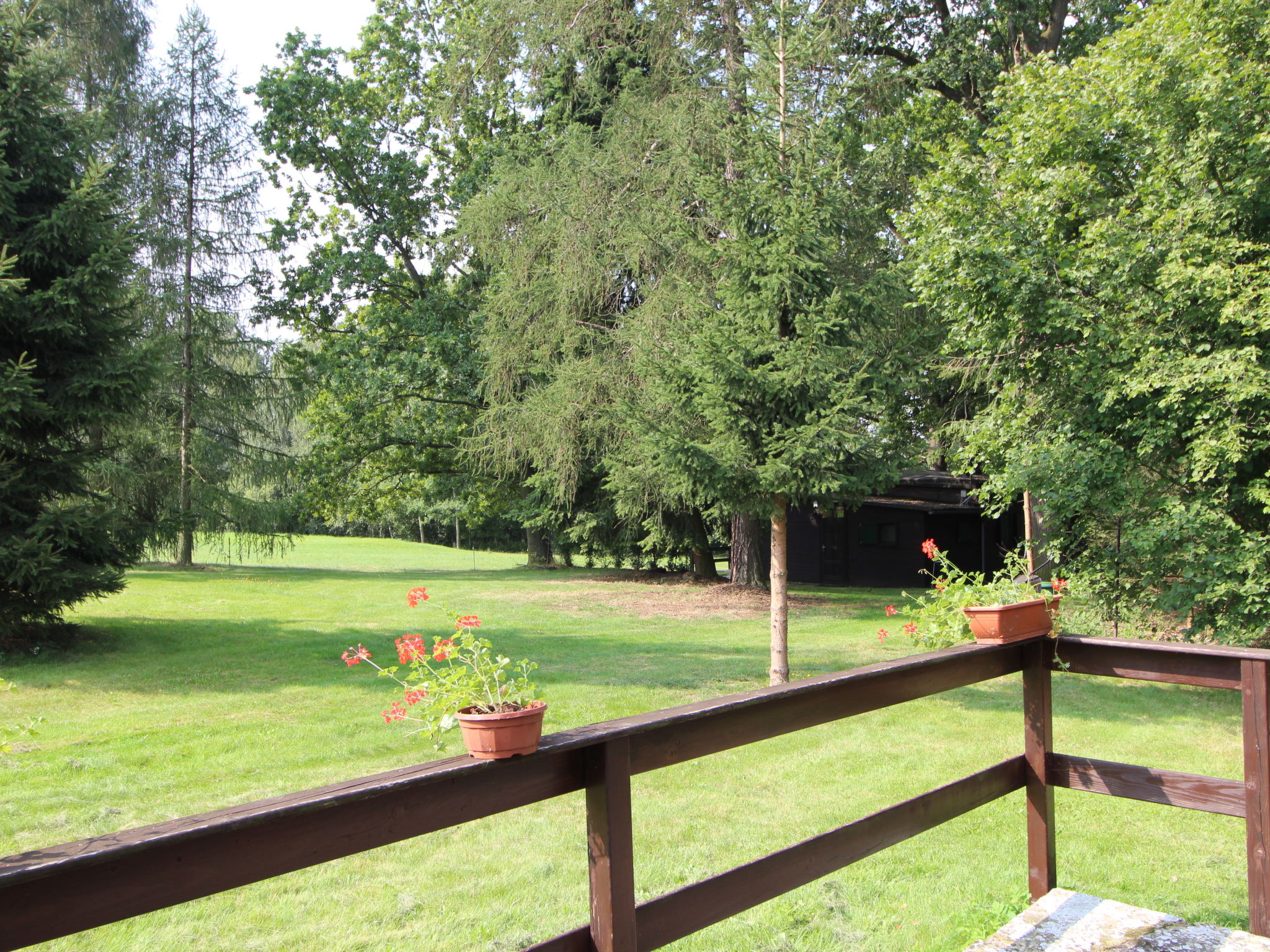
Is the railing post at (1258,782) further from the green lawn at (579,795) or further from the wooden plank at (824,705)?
the green lawn at (579,795)

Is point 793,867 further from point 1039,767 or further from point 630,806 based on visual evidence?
point 1039,767

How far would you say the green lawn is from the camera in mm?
4043

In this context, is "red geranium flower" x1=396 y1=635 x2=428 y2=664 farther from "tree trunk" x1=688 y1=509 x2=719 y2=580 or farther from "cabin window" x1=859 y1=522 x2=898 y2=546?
"cabin window" x1=859 y1=522 x2=898 y2=546

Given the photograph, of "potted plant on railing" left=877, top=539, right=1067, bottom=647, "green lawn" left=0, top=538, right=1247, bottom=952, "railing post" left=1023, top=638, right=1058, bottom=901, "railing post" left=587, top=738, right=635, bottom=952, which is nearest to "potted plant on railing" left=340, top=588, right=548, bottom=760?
"railing post" left=587, top=738, right=635, bottom=952

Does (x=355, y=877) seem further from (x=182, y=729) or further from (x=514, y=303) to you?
(x=514, y=303)

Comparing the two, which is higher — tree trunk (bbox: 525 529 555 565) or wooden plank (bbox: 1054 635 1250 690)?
wooden plank (bbox: 1054 635 1250 690)

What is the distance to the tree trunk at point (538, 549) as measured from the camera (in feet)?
95.0

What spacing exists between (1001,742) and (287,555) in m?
32.3

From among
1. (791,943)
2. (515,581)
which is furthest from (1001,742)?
(515,581)

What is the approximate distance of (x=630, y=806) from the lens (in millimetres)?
2281

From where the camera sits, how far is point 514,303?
18.0 m

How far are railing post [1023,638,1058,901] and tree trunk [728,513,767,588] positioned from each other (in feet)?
52.5

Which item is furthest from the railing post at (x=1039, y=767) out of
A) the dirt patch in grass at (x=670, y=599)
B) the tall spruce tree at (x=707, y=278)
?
the dirt patch in grass at (x=670, y=599)

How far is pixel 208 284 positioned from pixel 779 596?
67.6 ft
